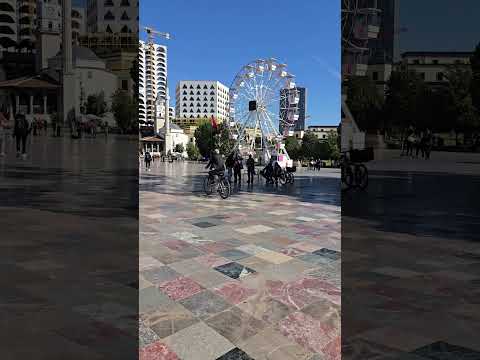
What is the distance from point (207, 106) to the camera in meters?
22.3

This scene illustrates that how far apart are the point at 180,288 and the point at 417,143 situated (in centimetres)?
360

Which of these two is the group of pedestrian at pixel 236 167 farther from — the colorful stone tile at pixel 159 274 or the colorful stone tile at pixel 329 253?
the colorful stone tile at pixel 159 274

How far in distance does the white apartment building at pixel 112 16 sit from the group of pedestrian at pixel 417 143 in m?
3.55

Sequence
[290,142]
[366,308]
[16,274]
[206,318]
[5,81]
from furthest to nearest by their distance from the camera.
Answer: [290,142], [5,81], [16,274], [206,318], [366,308]

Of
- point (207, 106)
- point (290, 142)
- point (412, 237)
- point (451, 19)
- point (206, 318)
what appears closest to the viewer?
point (206, 318)

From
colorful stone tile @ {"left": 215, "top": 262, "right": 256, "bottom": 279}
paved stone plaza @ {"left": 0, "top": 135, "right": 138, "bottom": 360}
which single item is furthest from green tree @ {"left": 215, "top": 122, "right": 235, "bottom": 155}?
paved stone plaza @ {"left": 0, "top": 135, "right": 138, "bottom": 360}

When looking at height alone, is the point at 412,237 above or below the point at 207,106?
below

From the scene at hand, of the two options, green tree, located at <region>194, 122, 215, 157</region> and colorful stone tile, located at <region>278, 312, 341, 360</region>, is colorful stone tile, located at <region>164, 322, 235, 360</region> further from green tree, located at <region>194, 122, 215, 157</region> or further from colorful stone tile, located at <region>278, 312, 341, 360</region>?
green tree, located at <region>194, 122, 215, 157</region>

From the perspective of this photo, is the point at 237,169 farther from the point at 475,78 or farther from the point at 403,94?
the point at 475,78

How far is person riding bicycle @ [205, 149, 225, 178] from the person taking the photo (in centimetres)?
1052

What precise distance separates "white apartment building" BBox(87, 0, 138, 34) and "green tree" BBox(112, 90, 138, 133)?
1.58 ft

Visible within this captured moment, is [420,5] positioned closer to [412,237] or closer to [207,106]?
[412,237]

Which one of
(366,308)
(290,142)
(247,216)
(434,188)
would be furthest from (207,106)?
(366,308)

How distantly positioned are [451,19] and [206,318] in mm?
4124
